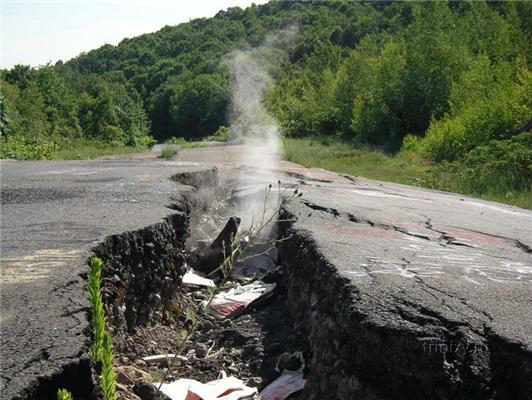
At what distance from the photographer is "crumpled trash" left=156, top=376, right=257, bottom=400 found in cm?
311

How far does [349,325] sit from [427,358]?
404mm

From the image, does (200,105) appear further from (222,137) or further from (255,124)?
(255,124)

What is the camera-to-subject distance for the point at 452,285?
11.2ft

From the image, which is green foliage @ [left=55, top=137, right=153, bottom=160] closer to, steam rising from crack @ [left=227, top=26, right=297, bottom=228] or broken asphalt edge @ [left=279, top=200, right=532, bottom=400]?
steam rising from crack @ [left=227, top=26, right=297, bottom=228]

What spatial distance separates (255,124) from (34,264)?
30701mm

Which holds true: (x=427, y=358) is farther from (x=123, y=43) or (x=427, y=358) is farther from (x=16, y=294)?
(x=123, y=43)

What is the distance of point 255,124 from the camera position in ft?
111

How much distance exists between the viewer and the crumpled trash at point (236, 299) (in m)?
4.62

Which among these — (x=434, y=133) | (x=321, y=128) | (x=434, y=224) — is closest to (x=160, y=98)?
(x=321, y=128)

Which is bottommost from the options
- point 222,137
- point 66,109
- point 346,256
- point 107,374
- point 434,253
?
point 222,137

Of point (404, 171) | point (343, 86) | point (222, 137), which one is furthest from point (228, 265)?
point (222, 137)

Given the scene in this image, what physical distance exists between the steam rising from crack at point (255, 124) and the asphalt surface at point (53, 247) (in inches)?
36.0

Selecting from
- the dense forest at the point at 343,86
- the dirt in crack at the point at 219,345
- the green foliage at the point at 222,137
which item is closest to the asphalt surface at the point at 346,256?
the dirt in crack at the point at 219,345

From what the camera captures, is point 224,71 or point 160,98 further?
point 160,98
